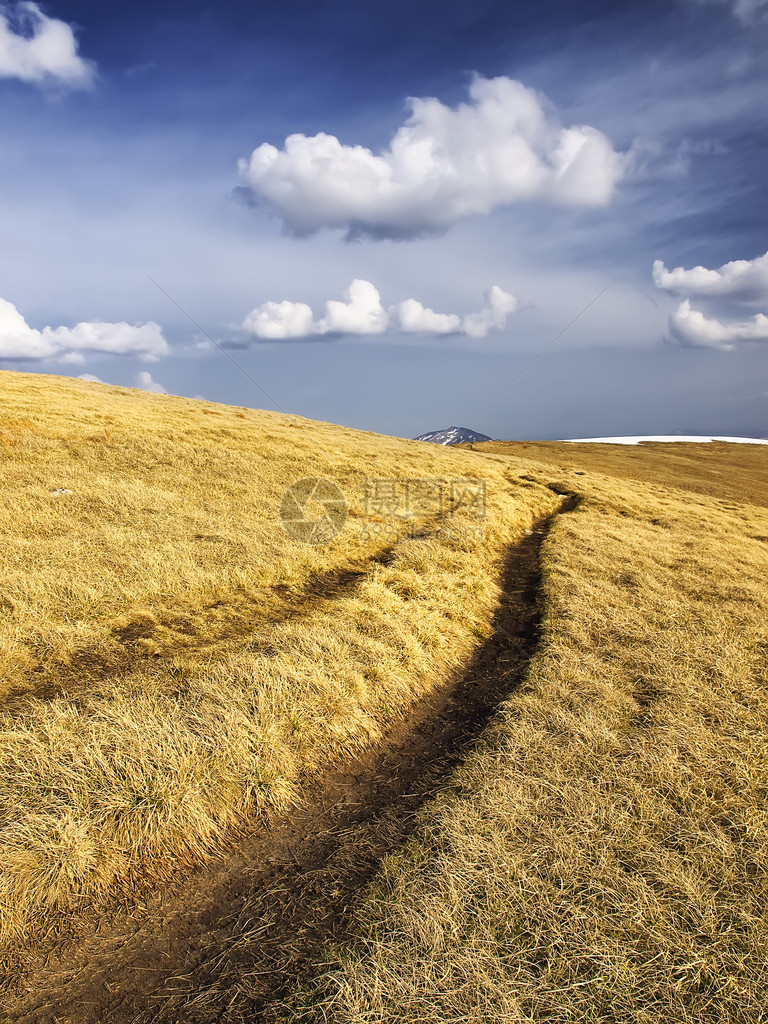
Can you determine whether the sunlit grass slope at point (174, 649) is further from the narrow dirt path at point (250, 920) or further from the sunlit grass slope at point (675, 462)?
the sunlit grass slope at point (675, 462)

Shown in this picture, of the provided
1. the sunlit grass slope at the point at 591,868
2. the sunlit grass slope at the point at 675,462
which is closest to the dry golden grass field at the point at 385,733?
the sunlit grass slope at the point at 591,868

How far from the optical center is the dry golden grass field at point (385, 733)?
14.6 ft

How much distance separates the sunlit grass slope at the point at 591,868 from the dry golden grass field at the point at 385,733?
26mm

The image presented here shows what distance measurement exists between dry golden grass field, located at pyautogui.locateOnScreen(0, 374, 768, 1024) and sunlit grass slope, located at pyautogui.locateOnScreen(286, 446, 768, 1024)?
3 centimetres

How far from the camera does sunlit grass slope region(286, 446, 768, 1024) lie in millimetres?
4188

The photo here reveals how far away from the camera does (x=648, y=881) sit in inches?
207

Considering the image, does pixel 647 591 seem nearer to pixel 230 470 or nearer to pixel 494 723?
pixel 494 723

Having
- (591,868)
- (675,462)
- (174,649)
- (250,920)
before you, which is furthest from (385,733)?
(675,462)

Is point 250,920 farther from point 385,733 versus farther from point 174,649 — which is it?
point 174,649

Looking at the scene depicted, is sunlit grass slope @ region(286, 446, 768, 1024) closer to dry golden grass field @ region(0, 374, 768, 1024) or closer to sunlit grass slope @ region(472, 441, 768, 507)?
dry golden grass field @ region(0, 374, 768, 1024)

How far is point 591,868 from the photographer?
5352 millimetres

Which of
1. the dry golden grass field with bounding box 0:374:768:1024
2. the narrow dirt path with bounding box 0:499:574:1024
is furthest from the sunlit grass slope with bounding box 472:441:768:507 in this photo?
the narrow dirt path with bounding box 0:499:574:1024

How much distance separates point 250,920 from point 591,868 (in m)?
3.61

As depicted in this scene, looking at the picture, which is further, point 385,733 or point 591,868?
point 385,733
